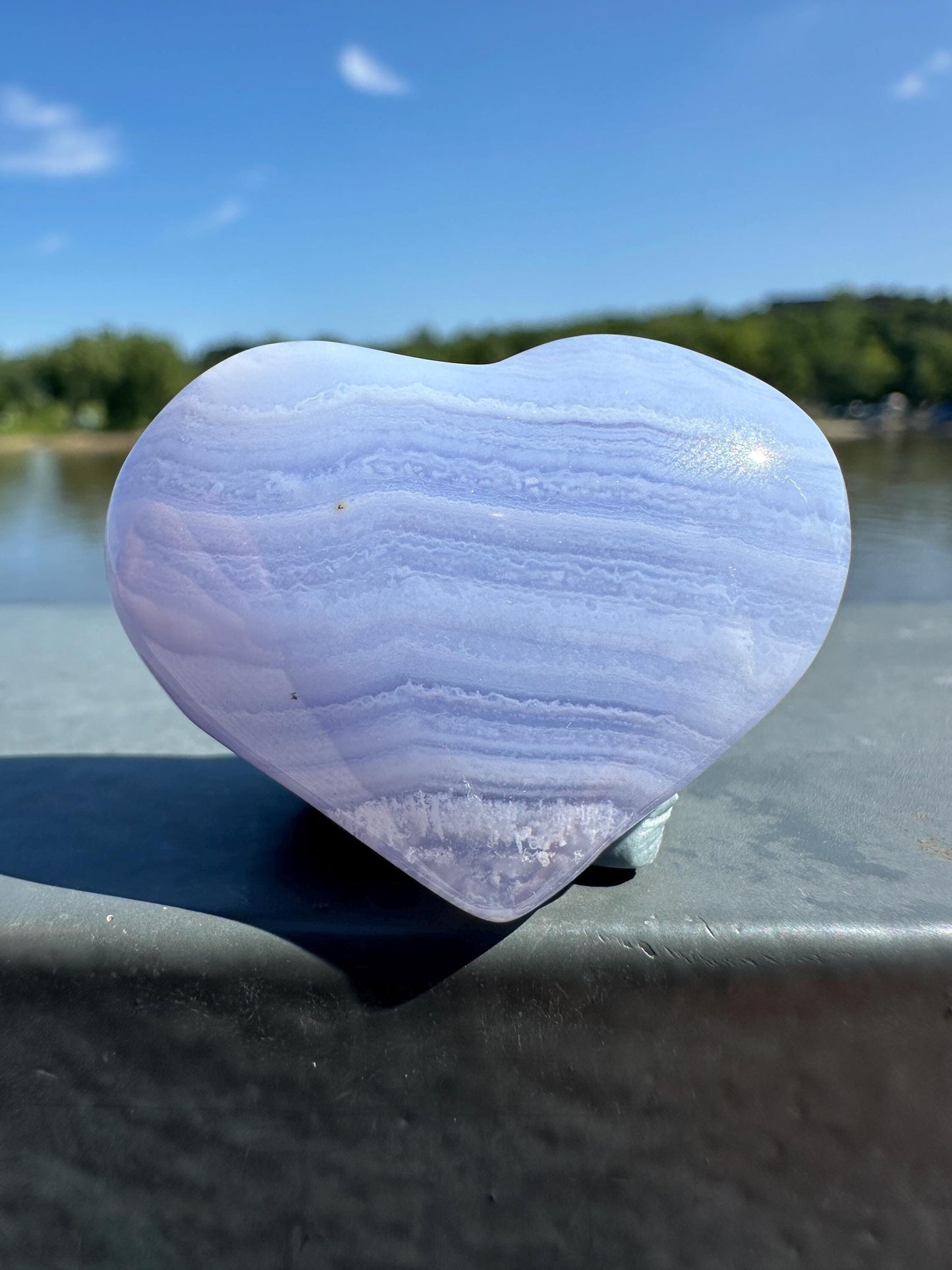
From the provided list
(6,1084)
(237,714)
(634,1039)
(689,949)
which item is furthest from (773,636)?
(6,1084)

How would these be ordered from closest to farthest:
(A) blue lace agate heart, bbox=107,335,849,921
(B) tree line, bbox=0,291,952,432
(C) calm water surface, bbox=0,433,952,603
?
1. (A) blue lace agate heart, bbox=107,335,849,921
2. (C) calm water surface, bbox=0,433,952,603
3. (B) tree line, bbox=0,291,952,432

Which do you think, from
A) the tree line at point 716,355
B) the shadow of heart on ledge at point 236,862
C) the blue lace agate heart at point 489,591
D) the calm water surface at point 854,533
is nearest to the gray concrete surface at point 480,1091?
the shadow of heart on ledge at point 236,862

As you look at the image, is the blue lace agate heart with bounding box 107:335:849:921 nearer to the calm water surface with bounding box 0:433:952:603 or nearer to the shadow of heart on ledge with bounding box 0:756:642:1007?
the shadow of heart on ledge with bounding box 0:756:642:1007

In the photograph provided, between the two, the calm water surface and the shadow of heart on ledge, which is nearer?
the shadow of heart on ledge

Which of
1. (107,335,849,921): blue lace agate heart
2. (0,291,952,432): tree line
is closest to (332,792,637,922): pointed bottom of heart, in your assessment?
(107,335,849,921): blue lace agate heart

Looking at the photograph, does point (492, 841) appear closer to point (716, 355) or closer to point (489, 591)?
point (489, 591)

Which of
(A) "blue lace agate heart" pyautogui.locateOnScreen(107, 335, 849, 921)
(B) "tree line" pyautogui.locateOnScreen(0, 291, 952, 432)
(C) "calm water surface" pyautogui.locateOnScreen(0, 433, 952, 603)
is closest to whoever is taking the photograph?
(A) "blue lace agate heart" pyautogui.locateOnScreen(107, 335, 849, 921)

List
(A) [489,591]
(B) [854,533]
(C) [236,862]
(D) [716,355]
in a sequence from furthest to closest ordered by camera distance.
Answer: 1. (D) [716,355]
2. (B) [854,533]
3. (C) [236,862]
4. (A) [489,591]

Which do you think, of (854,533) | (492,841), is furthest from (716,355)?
(492,841)
